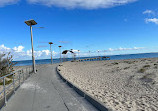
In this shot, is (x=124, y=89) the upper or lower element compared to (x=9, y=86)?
lower

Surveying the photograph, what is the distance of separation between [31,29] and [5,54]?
3.46 metres

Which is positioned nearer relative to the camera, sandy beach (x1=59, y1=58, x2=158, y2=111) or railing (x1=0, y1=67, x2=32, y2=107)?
railing (x1=0, y1=67, x2=32, y2=107)

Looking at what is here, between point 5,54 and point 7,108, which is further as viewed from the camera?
point 5,54

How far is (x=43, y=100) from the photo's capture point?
14.3 feet

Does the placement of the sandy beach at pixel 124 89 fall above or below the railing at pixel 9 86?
below

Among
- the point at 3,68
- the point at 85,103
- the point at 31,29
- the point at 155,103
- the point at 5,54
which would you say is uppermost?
the point at 31,29

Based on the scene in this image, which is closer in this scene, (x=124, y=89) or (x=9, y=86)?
(x=9, y=86)

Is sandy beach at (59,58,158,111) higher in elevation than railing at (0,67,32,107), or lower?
lower

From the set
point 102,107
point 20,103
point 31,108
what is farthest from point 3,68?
point 102,107

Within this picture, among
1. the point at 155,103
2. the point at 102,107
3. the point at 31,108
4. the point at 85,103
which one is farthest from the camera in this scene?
the point at 155,103

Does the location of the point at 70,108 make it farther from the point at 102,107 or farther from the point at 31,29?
the point at 31,29

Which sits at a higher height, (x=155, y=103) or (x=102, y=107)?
(x=102, y=107)

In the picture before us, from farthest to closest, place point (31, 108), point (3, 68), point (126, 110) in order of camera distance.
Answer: point (3, 68)
point (126, 110)
point (31, 108)

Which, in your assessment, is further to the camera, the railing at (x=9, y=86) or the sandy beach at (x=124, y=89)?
the sandy beach at (x=124, y=89)
